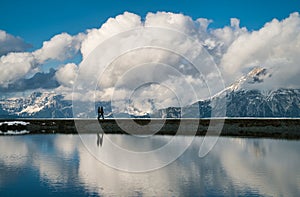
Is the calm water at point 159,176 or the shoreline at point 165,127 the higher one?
the shoreline at point 165,127

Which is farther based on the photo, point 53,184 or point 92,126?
point 92,126

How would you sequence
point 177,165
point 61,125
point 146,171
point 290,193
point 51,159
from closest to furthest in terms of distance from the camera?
1. point 290,193
2. point 146,171
3. point 177,165
4. point 51,159
5. point 61,125

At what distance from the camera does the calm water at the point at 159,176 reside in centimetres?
2295

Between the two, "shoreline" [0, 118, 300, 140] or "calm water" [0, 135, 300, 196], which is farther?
"shoreline" [0, 118, 300, 140]

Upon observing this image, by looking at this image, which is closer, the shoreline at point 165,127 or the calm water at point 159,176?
the calm water at point 159,176

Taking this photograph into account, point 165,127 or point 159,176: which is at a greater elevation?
point 165,127

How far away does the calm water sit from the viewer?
2295cm

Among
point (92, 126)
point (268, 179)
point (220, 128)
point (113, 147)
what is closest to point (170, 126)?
point (220, 128)

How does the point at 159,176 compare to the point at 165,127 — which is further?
the point at 165,127

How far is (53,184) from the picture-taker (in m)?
24.9

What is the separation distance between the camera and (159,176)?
Answer: 1102 inches

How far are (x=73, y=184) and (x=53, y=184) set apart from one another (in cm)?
152

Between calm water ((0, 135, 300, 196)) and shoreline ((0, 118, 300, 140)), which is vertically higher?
shoreline ((0, 118, 300, 140))

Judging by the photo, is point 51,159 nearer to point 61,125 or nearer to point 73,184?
point 73,184
